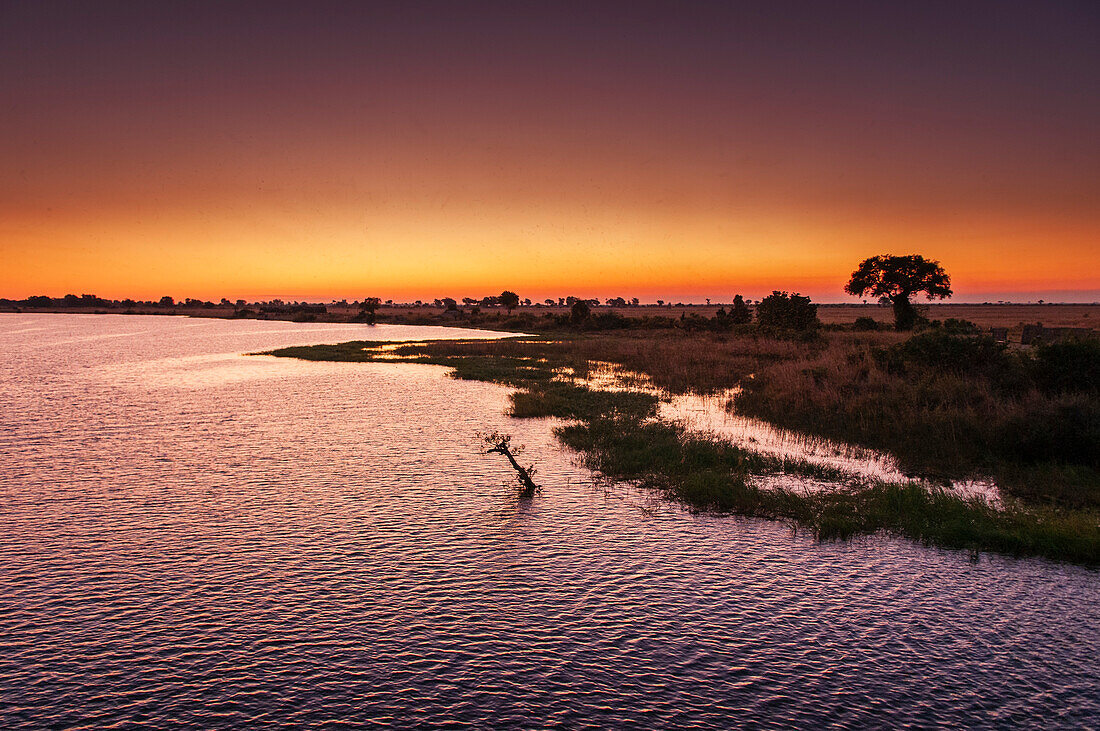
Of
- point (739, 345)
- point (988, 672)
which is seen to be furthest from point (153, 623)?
point (739, 345)

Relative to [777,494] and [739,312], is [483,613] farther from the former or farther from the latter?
[739,312]

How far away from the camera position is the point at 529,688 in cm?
876

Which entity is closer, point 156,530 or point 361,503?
point 156,530

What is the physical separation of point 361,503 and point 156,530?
4.46 metres

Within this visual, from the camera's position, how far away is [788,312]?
61625 mm

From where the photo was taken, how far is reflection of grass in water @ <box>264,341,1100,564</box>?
1374cm

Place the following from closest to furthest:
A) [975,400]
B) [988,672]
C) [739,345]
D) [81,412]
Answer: [988,672], [975,400], [81,412], [739,345]

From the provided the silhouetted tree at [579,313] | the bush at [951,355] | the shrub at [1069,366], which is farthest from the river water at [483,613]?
the silhouetted tree at [579,313]

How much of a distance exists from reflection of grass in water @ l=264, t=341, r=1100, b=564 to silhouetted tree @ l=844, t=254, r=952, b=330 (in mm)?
46544

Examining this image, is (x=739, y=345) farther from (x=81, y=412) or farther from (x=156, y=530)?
(x=156, y=530)

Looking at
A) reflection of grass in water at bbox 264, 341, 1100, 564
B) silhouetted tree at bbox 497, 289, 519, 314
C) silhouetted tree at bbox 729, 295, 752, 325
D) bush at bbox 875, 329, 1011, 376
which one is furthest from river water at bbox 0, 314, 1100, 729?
silhouetted tree at bbox 497, 289, 519, 314

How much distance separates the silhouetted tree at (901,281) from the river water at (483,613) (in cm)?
6068

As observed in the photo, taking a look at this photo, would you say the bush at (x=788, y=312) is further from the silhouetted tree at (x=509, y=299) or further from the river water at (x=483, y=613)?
the silhouetted tree at (x=509, y=299)

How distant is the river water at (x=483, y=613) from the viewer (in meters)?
8.38
